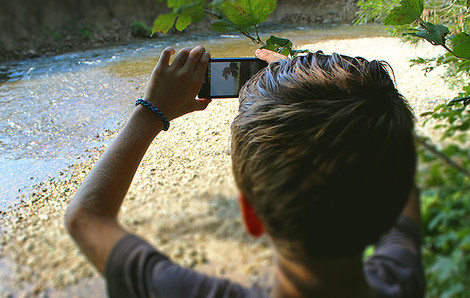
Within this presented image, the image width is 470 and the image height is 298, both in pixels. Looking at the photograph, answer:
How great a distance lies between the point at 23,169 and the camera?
2018 millimetres

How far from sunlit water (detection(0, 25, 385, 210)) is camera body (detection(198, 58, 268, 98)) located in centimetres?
131

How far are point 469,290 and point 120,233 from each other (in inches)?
13.6

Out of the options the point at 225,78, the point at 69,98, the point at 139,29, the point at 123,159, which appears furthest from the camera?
the point at 139,29

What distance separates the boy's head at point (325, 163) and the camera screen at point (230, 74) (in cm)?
13

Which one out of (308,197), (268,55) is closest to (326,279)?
(308,197)

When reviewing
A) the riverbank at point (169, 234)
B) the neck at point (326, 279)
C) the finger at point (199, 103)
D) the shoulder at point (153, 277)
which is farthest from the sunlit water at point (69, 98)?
the neck at point (326, 279)

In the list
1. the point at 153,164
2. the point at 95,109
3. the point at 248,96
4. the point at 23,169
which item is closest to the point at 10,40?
the point at 95,109

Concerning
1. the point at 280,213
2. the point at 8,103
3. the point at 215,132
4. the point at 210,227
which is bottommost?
the point at 8,103

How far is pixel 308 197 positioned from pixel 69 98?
3283 millimetres

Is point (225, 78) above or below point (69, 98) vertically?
above

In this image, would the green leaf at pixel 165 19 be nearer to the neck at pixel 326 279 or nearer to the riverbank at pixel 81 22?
the neck at pixel 326 279

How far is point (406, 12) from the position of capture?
67cm

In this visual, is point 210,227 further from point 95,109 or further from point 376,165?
point 95,109

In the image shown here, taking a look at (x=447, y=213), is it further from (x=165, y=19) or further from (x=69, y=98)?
(x=69, y=98)
